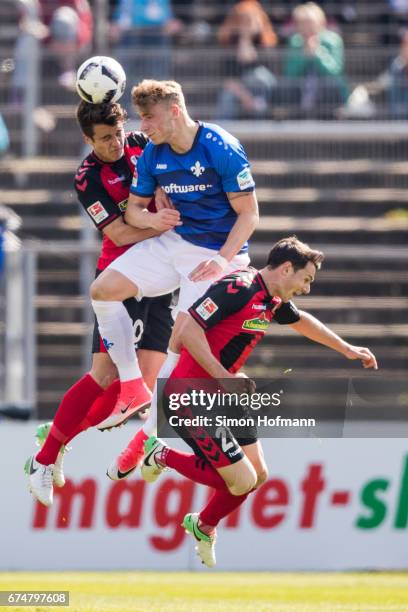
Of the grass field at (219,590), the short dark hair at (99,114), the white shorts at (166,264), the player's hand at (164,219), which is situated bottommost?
the grass field at (219,590)

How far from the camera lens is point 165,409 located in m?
10.6

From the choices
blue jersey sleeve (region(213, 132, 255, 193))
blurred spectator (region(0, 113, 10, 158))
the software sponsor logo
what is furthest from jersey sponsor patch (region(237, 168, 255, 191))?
blurred spectator (region(0, 113, 10, 158))

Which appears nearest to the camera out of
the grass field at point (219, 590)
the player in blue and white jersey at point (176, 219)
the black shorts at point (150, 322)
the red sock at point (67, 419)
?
the player in blue and white jersey at point (176, 219)

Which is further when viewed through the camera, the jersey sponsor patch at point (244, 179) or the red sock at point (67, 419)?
the red sock at point (67, 419)

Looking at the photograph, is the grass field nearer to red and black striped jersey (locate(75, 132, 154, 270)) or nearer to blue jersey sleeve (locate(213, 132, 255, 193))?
red and black striped jersey (locate(75, 132, 154, 270))

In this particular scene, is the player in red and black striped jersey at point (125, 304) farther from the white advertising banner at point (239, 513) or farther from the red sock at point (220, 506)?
the white advertising banner at point (239, 513)

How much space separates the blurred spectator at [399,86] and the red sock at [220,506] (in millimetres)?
7750

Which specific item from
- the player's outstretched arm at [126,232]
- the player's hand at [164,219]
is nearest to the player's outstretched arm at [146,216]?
the player's hand at [164,219]

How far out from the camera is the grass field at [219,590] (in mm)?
11484

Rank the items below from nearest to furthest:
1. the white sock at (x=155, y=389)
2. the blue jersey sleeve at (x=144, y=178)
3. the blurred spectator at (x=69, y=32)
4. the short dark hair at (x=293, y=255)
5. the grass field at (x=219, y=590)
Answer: the short dark hair at (x=293, y=255) → the blue jersey sleeve at (x=144, y=178) → the white sock at (x=155, y=389) → the grass field at (x=219, y=590) → the blurred spectator at (x=69, y=32)

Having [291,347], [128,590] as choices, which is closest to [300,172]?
[291,347]

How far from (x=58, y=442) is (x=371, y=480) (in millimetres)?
5371

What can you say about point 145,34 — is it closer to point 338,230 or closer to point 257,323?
point 338,230

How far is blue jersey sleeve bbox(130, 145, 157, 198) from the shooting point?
1045 centimetres
